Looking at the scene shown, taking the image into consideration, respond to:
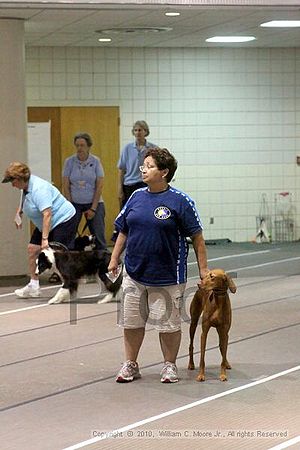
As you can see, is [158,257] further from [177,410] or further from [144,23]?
[144,23]

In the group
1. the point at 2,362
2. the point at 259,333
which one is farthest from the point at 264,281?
the point at 2,362

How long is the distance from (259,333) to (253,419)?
2739mm

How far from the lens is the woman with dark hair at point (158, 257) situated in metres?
6.77

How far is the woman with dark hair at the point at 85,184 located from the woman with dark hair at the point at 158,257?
5.55 meters

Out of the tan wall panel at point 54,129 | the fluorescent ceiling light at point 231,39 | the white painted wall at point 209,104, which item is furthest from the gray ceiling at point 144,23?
the tan wall panel at point 54,129

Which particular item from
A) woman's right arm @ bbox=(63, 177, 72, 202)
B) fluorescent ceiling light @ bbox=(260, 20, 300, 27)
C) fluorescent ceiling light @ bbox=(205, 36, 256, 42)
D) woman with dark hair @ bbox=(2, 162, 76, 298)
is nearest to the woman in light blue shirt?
woman's right arm @ bbox=(63, 177, 72, 202)

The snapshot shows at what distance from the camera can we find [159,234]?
6758 mm

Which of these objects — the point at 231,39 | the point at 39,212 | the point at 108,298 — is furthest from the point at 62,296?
the point at 231,39

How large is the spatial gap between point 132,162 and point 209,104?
13.1 ft

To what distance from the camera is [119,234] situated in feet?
23.1

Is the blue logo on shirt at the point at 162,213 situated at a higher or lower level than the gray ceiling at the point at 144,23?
lower

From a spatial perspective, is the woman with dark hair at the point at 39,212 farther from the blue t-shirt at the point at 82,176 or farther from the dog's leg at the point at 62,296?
the blue t-shirt at the point at 82,176

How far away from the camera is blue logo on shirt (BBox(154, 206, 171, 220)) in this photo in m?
6.75

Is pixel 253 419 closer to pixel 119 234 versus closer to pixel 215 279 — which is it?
pixel 215 279
